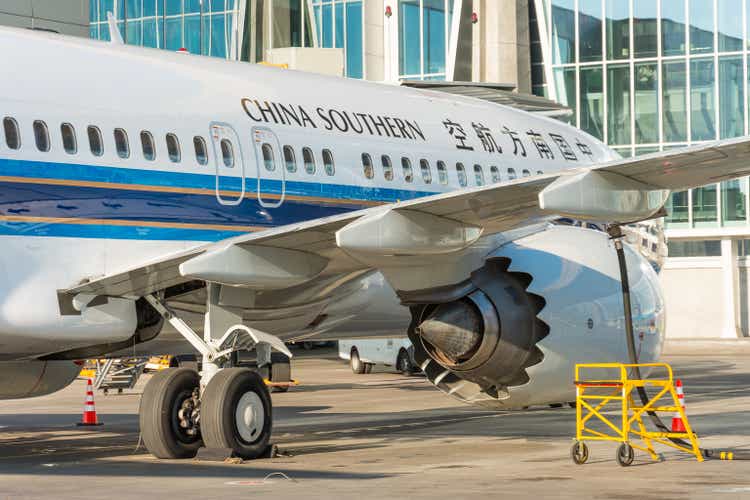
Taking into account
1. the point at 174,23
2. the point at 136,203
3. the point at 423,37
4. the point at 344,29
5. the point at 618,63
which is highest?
the point at 174,23

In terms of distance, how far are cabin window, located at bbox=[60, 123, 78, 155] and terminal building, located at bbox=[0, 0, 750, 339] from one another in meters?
40.4

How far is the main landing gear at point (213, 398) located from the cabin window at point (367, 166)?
318 centimetres

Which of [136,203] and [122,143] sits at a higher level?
[122,143]

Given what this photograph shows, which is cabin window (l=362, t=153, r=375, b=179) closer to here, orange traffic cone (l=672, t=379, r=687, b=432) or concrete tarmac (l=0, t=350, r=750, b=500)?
concrete tarmac (l=0, t=350, r=750, b=500)

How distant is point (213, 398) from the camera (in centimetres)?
1481

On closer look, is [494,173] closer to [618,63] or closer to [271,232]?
[271,232]

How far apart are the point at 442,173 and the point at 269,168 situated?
3.24 meters

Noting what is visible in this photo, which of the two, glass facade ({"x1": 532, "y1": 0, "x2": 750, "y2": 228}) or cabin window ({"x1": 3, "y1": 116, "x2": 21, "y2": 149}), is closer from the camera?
cabin window ({"x1": 3, "y1": 116, "x2": 21, "y2": 149})

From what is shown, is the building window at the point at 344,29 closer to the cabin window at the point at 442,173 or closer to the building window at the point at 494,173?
the building window at the point at 494,173

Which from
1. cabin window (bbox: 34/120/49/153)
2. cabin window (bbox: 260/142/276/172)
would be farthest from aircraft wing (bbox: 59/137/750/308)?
cabin window (bbox: 260/142/276/172)

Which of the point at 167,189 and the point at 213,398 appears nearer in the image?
the point at 213,398

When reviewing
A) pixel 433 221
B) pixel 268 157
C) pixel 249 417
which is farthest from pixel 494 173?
pixel 249 417

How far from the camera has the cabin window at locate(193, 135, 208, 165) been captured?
50.7 feet

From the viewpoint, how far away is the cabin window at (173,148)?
1517cm
